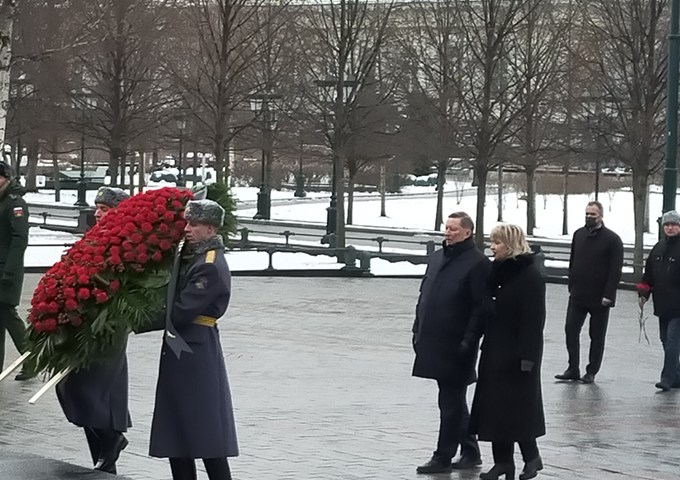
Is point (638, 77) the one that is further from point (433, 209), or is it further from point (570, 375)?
point (433, 209)

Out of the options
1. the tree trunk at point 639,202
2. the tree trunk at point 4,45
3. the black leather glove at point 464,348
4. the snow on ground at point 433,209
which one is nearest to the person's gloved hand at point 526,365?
the black leather glove at point 464,348

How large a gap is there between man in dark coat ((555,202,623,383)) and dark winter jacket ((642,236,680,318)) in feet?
1.17

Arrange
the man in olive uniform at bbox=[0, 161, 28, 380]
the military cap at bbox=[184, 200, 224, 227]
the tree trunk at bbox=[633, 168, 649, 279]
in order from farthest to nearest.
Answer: the tree trunk at bbox=[633, 168, 649, 279], the man in olive uniform at bbox=[0, 161, 28, 380], the military cap at bbox=[184, 200, 224, 227]

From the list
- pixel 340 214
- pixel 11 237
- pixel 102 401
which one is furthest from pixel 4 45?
pixel 340 214

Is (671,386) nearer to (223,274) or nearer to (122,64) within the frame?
(223,274)

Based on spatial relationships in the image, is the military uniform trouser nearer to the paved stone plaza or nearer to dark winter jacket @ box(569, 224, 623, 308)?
the paved stone plaza

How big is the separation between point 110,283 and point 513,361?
2.69 meters

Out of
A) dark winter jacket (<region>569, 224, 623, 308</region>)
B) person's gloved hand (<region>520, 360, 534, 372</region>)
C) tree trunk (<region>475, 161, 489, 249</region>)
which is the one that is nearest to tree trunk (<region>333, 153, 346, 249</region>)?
tree trunk (<region>475, 161, 489, 249</region>)

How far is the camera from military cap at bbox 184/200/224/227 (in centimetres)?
715

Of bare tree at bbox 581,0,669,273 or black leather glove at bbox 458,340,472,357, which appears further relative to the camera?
bare tree at bbox 581,0,669,273

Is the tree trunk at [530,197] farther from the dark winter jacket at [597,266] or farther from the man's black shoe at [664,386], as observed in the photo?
the man's black shoe at [664,386]

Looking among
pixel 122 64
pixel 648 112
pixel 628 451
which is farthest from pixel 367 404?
pixel 122 64

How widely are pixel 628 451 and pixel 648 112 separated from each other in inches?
794

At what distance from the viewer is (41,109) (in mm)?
37969
